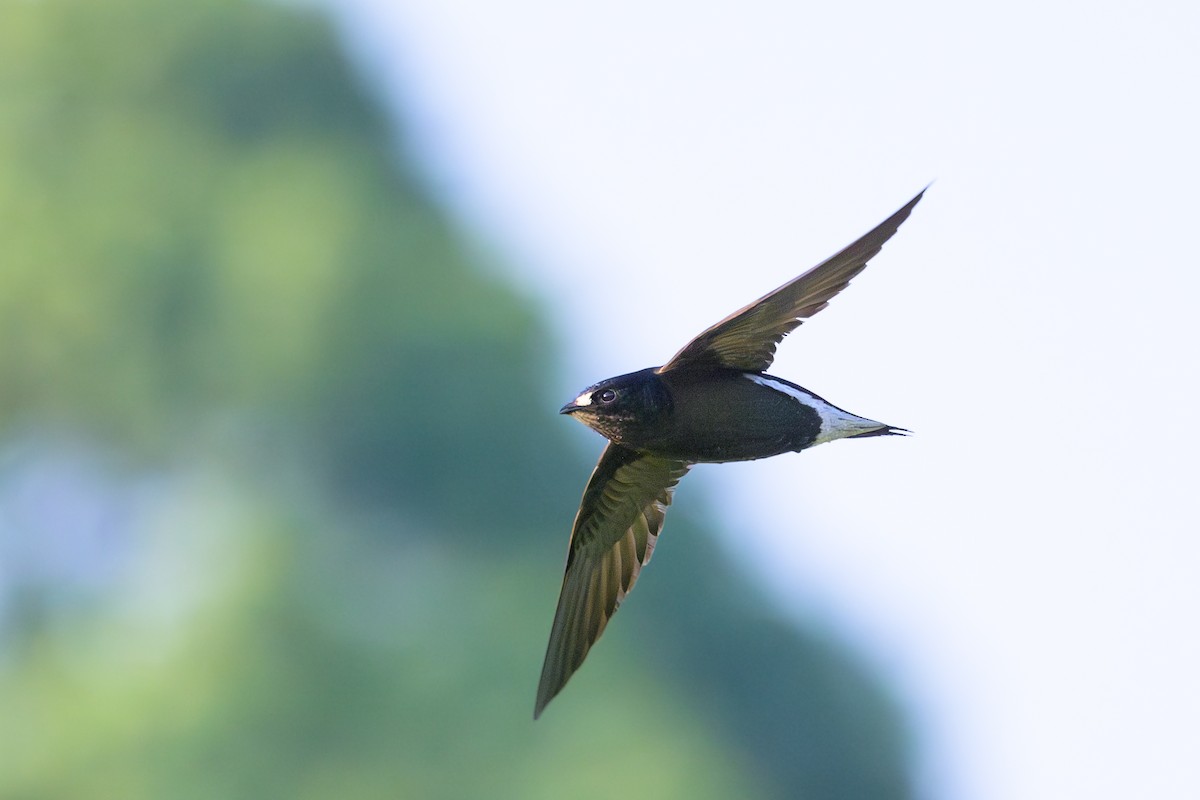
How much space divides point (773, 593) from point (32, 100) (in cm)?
1905

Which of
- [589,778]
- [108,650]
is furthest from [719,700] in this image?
[108,650]

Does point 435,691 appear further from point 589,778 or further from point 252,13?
point 252,13

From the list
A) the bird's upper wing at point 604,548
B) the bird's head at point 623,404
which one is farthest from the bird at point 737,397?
the bird's upper wing at point 604,548

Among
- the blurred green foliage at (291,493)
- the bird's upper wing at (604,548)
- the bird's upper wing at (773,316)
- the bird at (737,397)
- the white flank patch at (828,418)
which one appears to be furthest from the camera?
the blurred green foliage at (291,493)

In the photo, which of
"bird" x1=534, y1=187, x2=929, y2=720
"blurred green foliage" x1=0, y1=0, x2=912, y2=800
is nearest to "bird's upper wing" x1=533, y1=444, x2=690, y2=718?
"bird" x1=534, y1=187, x2=929, y2=720

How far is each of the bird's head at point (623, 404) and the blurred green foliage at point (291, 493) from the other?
18423 millimetres

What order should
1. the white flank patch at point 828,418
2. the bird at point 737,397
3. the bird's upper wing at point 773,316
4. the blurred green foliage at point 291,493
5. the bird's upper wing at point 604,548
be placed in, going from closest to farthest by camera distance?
1. the bird's upper wing at point 773,316
2. the bird at point 737,397
3. the white flank patch at point 828,418
4. the bird's upper wing at point 604,548
5. the blurred green foliage at point 291,493

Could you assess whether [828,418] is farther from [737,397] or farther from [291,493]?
[291,493]

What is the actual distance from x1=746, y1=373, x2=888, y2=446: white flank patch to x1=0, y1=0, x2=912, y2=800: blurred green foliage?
728 inches

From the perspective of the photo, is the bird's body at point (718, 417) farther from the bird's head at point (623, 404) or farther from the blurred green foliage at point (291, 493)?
the blurred green foliage at point (291, 493)

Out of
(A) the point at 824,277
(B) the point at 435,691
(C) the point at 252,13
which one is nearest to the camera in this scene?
(A) the point at 824,277

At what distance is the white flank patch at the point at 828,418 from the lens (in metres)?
5.93

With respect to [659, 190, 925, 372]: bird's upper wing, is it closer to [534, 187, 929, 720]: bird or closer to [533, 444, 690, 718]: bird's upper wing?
[534, 187, 929, 720]: bird

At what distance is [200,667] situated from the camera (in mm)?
24578
